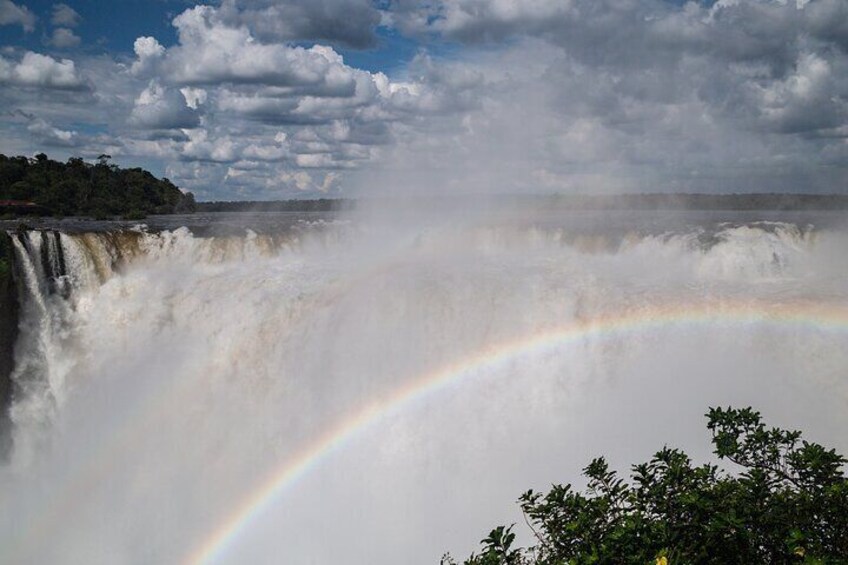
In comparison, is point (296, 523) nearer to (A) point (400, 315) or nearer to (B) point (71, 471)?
(A) point (400, 315)

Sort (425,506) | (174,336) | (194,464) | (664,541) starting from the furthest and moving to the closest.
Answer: (174,336) < (194,464) < (425,506) < (664,541)

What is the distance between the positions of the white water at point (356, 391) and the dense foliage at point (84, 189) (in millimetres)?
32774

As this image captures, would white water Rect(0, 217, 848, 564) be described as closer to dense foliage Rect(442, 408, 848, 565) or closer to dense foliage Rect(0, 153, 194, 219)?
dense foliage Rect(442, 408, 848, 565)

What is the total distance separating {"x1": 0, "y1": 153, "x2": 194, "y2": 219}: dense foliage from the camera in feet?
188

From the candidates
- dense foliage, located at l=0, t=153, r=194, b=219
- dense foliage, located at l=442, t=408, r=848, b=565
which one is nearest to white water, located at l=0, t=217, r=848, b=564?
→ dense foliage, located at l=442, t=408, r=848, b=565

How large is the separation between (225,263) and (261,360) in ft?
27.1

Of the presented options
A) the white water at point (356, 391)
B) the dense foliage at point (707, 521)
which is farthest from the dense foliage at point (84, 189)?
the dense foliage at point (707, 521)

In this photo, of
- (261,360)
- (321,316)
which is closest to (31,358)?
(261,360)

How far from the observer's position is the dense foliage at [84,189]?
57.3m

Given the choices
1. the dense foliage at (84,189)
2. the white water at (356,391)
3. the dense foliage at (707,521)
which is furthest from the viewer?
A: the dense foliage at (84,189)

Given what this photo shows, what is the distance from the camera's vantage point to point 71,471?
1888 centimetres

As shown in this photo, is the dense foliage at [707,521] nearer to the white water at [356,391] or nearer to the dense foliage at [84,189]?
the white water at [356,391]

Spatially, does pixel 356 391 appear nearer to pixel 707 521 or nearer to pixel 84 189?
pixel 707 521

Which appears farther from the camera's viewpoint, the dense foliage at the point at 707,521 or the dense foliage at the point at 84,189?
the dense foliage at the point at 84,189
